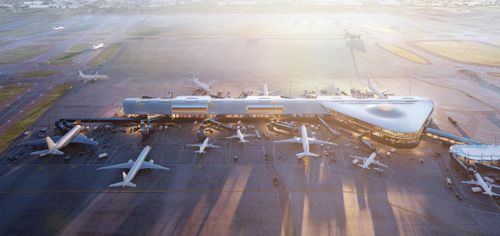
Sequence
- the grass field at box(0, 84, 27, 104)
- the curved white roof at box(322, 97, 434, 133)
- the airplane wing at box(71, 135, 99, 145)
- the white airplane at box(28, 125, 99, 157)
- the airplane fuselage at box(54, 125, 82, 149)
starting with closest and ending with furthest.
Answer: the white airplane at box(28, 125, 99, 157) < the airplane fuselage at box(54, 125, 82, 149) < the airplane wing at box(71, 135, 99, 145) < the curved white roof at box(322, 97, 434, 133) < the grass field at box(0, 84, 27, 104)

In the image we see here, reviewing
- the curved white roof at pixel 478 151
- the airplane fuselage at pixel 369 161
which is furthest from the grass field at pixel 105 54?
the curved white roof at pixel 478 151

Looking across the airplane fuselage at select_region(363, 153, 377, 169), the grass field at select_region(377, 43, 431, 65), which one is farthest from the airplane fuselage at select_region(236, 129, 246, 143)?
the grass field at select_region(377, 43, 431, 65)

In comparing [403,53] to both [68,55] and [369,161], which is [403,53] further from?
[68,55]

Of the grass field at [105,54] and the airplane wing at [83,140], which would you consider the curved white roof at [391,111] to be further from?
the grass field at [105,54]

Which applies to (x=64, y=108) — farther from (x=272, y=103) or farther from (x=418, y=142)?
(x=418, y=142)

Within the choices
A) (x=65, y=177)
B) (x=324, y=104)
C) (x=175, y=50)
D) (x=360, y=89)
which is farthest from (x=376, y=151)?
(x=175, y=50)

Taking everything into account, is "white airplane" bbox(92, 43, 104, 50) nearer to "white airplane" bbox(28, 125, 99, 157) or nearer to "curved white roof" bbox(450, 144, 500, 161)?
"white airplane" bbox(28, 125, 99, 157)
